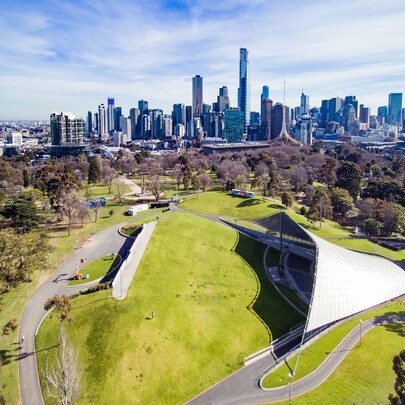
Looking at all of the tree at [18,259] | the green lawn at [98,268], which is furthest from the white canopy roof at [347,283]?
the tree at [18,259]

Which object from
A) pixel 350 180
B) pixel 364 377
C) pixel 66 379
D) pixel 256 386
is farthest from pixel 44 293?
pixel 350 180

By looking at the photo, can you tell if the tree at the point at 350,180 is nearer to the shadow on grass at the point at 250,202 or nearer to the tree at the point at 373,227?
the tree at the point at 373,227

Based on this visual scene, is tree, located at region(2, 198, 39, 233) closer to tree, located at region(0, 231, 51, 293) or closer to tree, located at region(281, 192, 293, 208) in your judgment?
tree, located at region(0, 231, 51, 293)

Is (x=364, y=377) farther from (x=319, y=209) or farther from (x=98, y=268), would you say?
(x=319, y=209)

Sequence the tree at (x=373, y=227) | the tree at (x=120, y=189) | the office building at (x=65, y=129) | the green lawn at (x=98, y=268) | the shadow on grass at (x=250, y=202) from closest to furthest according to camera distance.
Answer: the green lawn at (x=98, y=268) → the tree at (x=373, y=227) → the shadow on grass at (x=250, y=202) → the tree at (x=120, y=189) → the office building at (x=65, y=129)

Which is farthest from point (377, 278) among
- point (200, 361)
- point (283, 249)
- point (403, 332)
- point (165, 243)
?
point (165, 243)
